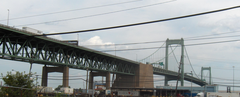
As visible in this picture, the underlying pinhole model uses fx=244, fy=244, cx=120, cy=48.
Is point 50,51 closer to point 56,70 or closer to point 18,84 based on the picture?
point 56,70

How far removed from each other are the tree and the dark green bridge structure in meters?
5.26

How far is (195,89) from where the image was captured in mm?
148875

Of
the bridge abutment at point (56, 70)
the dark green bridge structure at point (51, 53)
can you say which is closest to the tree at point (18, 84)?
the dark green bridge structure at point (51, 53)

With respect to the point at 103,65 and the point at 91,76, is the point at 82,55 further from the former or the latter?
the point at 91,76

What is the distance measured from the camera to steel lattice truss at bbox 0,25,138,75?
179 feet

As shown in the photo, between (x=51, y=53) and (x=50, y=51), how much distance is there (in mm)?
803

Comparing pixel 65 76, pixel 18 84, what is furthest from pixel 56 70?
pixel 18 84

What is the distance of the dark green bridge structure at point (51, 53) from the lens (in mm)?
54531

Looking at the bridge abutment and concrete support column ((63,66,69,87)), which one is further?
the bridge abutment

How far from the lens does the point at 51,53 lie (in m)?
72.0

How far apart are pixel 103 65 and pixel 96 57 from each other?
9318mm

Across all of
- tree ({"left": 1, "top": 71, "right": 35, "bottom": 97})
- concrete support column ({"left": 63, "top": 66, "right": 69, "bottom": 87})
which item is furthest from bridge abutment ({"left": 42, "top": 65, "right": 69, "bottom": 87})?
tree ({"left": 1, "top": 71, "right": 35, "bottom": 97})

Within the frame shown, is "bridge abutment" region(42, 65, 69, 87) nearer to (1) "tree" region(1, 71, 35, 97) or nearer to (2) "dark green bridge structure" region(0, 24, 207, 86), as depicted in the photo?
(2) "dark green bridge structure" region(0, 24, 207, 86)

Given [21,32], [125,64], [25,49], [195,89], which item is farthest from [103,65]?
[195,89]
